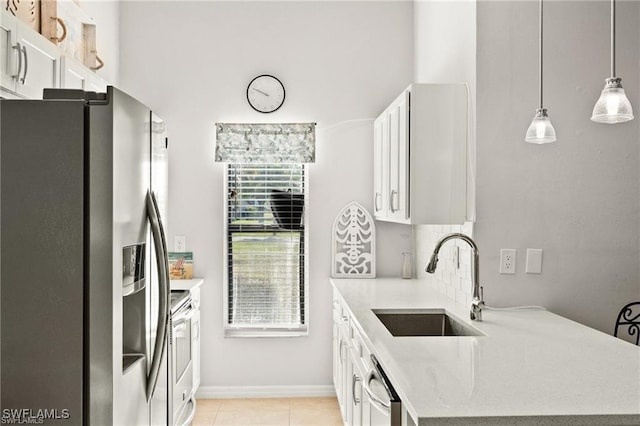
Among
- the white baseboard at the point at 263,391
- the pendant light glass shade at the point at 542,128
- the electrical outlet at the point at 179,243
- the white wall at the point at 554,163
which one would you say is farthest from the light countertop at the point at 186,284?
the pendant light glass shade at the point at 542,128

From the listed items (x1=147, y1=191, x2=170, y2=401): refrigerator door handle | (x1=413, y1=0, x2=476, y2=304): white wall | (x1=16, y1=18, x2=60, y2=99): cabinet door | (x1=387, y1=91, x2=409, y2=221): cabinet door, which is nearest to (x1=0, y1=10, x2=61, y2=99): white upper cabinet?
(x1=16, y1=18, x2=60, y2=99): cabinet door

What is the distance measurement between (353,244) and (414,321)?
140cm

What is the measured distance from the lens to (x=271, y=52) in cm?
416

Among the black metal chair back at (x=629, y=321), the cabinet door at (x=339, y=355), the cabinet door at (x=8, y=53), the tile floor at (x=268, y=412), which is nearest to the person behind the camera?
the cabinet door at (x=8, y=53)

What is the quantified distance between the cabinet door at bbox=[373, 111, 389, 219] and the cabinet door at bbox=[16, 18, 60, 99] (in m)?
1.95

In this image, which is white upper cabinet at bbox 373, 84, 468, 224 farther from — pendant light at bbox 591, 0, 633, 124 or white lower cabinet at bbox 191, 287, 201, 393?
white lower cabinet at bbox 191, 287, 201, 393

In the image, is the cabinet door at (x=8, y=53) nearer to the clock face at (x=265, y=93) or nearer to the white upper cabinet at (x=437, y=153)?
the white upper cabinet at (x=437, y=153)

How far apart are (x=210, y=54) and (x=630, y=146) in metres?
2.95

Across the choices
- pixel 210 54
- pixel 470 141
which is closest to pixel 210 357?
pixel 210 54

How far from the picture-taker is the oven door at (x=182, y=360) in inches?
121

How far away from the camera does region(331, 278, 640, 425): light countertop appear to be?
1.38m

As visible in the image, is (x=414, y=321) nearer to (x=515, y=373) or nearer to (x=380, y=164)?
(x=515, y=373)

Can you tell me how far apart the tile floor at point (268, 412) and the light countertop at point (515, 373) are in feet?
4.85

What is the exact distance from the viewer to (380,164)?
12.3 feet
